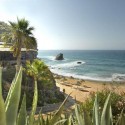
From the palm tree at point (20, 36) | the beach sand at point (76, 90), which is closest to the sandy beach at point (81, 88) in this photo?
the beach sand at point (76, 90)

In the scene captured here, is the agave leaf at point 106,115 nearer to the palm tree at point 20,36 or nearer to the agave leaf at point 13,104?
the agave leaf at point 13,104

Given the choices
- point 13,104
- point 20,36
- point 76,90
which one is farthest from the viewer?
point 76,90

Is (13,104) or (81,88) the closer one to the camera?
(13,104)

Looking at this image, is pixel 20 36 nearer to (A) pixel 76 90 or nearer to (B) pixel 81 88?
(A) pixel 76 90

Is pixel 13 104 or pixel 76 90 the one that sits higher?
pixel 13 104

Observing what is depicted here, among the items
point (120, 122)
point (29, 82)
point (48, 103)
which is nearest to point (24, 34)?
point (29, 82)

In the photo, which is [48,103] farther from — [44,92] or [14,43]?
[14,43]

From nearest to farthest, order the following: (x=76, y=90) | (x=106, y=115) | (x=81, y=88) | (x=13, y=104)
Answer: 1. (x=13, y=104)
2. (x=106, y=115)
3. (x=76, y=90)
4. (x=81, y=88)

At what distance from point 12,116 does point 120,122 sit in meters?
1.86

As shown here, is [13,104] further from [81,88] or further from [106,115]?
[81,88]

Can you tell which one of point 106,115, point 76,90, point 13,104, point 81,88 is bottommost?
point 81,88

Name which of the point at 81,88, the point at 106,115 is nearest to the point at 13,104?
the point at 106,115

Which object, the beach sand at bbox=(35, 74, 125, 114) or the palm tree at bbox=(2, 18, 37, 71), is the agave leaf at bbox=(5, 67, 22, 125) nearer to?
the beach sand at bbox=(35, 74, 125, 114)

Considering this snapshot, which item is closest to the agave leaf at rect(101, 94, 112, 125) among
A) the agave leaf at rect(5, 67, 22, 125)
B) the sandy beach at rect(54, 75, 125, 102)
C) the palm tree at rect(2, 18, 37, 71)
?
the agave leaf at rect(5, 67, 22, 125)
